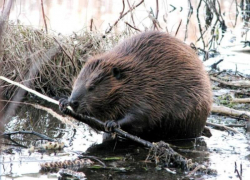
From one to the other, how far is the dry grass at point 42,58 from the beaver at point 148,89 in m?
1.08

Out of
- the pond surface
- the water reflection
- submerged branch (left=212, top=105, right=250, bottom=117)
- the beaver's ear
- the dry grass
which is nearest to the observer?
the pond surface

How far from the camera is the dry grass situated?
16.5ft

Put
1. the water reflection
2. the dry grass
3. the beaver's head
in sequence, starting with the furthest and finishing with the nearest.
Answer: the water reflection < the dry grass < the beaver's head

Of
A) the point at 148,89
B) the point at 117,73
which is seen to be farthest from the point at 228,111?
the point at 117,73

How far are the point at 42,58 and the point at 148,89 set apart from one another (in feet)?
5.07

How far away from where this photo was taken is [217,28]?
9922 mm

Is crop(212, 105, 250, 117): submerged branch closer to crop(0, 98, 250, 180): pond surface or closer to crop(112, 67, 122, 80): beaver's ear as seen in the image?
crop(0, 98, 250, 180): pond surface

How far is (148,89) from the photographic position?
3975mm

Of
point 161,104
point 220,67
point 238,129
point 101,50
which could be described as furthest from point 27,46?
point 220,67

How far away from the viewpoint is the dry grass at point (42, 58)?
5.04 m

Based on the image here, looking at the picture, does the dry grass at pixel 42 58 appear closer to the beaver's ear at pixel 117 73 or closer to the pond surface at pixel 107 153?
the pond surface at pixel 107 153

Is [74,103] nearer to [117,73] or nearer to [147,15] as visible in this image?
[117,73]

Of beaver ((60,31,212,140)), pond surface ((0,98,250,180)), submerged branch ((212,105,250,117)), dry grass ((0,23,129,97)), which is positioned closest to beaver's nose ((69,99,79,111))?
beaver ((60,31,212,140))

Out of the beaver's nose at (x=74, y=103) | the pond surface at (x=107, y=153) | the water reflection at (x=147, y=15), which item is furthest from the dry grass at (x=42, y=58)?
the water reflection at (x=147, y=15)
